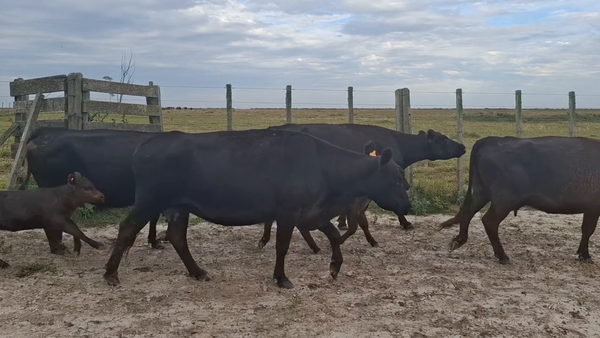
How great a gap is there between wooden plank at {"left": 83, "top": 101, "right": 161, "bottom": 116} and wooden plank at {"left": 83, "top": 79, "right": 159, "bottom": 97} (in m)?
0.23

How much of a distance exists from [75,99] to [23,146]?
122 centimetres

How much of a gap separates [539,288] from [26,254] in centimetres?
644

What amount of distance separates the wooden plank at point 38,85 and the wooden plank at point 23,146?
0.22 meters

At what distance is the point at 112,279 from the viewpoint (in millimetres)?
6266

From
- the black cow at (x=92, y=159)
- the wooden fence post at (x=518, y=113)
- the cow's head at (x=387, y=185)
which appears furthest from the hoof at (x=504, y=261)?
the wooden fence post at (x=518, y=113)

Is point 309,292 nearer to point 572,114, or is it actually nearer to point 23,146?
point 23,146

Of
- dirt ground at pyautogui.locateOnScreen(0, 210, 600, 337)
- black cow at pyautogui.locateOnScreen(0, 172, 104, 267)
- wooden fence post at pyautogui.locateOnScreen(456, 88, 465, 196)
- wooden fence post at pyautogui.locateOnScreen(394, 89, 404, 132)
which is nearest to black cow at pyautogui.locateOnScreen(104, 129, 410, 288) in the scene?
dirt ground at pyautogui.locateOnScreen(0, 210, 600, 337)

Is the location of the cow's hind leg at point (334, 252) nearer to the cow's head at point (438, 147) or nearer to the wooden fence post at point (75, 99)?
the cow's head at point (438, 147)

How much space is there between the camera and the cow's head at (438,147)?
1010 cm

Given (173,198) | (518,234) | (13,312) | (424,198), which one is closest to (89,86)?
(173,198)

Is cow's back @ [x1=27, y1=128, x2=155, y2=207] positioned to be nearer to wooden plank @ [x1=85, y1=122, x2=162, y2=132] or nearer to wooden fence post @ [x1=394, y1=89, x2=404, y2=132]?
wooden plank @ [x1=85, y1=122, x2=162, y2=132]

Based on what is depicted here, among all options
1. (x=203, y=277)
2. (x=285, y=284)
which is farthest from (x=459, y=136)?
(x=203, y=277)

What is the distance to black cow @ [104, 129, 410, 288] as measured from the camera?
20.3 ft

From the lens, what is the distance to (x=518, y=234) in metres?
8.89
